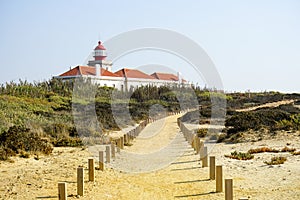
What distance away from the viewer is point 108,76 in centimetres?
5931

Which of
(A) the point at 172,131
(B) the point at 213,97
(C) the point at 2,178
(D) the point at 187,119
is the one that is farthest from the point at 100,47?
(C) the point at 2,178

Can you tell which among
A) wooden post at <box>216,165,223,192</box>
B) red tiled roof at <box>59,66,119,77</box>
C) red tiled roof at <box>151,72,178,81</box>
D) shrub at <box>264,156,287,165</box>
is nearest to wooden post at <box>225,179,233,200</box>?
wooden post at <box>216,165,223,192</box>

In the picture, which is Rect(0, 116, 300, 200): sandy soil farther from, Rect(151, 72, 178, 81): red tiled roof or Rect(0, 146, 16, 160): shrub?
Rect(151, 72, 178, 81): red tiled roof

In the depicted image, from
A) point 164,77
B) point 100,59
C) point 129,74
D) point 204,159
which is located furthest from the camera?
point 164,77

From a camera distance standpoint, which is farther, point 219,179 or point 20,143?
point 20,143

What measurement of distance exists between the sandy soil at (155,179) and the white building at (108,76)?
42167 mm

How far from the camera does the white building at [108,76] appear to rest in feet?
189

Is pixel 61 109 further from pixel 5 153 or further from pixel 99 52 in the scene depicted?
pixel 99 52

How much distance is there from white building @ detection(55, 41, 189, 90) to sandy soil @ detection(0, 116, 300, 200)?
138ft

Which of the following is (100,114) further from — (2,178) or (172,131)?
(2,178)

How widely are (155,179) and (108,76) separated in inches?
1914

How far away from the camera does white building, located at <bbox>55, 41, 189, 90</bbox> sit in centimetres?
5766

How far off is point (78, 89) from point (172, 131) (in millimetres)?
18788

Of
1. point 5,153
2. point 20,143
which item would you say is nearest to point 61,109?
point 20,143
